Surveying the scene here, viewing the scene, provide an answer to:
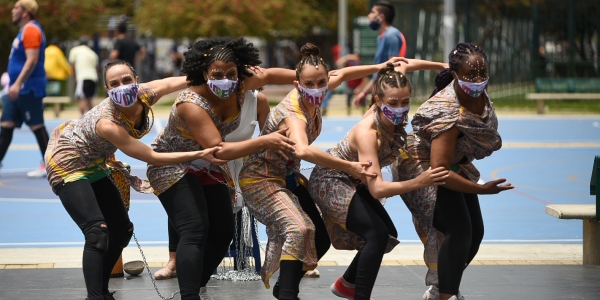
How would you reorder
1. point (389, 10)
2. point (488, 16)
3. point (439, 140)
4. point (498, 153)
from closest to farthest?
point (439, 140), point (389, 10), point (498, 153), point (488, 16)

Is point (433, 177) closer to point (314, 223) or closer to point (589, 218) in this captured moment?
point (314, 223)

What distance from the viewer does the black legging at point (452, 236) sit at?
5.42 meters

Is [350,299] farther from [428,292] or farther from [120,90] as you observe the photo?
[120,90]

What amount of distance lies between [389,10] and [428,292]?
5.35m

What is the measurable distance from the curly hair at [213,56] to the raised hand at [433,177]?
1.22 metres

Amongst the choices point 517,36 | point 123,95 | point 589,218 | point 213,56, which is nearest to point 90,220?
point 123,95

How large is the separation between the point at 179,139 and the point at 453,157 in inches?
63.7

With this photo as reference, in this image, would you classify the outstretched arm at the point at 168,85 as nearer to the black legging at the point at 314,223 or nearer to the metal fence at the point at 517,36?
the black legging at the point at 314,223

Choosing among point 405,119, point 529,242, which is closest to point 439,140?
point 405,119

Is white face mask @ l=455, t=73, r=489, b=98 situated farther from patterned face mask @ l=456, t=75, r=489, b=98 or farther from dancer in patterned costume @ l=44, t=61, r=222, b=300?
dancer in patterned costume @ l=44, t=61, r=222, b=300

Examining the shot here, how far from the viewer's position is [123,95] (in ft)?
17.6

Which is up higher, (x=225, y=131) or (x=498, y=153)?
(x=225, y=131)

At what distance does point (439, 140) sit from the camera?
207 inches

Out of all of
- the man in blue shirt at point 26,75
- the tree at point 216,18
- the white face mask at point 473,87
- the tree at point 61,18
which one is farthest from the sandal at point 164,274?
the tree at point 216,18
